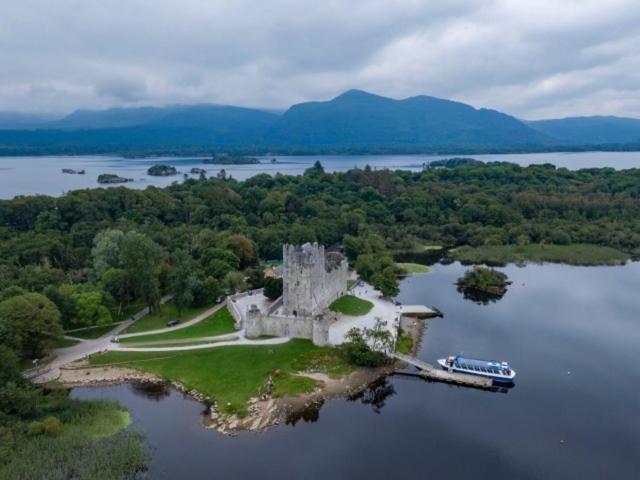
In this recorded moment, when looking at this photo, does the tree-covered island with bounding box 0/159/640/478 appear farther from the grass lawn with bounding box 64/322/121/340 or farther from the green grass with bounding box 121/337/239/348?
the green grass with bounding box 121/337/239/348

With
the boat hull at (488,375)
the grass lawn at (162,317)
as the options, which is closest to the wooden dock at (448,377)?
the boat hull at (488,375)

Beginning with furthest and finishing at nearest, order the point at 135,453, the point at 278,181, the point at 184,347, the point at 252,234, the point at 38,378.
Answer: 1. the point at 278,181
2. the point at 252,234
3. the point at 184,347
4. the point at 38,378
5. the point at 135,453

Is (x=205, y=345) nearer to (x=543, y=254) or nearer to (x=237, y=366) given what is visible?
(x=237, y=366)

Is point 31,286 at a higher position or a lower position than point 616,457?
higher

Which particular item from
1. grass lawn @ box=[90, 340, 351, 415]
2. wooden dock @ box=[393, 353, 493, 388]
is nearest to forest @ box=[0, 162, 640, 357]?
grass lawn @ box=[90, 340, 351, 415]

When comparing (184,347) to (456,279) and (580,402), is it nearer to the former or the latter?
(580,402)

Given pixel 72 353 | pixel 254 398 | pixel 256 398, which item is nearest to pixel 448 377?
pixel 256 398

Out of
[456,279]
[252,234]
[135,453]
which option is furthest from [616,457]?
[252,234]
